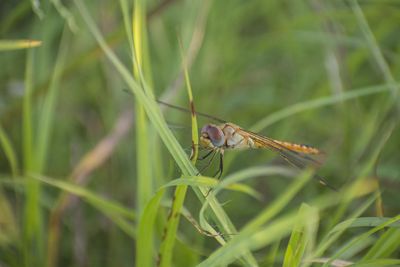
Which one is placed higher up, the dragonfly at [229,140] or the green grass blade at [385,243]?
the dragonfly at [229,140]

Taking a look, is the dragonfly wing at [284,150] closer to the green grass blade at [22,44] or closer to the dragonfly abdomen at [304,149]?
the dragonfly abdomen at [304,149]

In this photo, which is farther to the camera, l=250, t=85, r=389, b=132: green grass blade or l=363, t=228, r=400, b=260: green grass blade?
l=250, t=85, r=389, b=132: green grass blade

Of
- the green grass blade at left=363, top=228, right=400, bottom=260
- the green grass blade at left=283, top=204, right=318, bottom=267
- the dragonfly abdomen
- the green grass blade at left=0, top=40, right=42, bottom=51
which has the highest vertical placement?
Answer: the green grass blade at left=0, top=40, right=42, bottom=51

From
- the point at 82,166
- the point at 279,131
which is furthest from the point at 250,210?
the point at 82,166

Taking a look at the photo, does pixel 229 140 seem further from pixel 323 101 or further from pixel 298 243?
pixel 298 243

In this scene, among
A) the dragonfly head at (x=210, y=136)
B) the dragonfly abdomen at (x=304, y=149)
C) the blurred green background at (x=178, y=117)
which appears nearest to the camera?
the dragonfly head at (x=210, y=136)

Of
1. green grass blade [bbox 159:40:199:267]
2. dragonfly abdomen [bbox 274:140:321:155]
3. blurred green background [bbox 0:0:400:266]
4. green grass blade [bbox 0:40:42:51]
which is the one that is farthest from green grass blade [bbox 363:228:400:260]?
green grass blade [bbox 0:40:42:51]


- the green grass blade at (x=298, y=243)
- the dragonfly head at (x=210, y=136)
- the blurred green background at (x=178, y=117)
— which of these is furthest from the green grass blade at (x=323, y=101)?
the green grass blade at (x=298, y=243)

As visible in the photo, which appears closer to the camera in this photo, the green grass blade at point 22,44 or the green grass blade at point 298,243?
the green grass blade at point 298,243

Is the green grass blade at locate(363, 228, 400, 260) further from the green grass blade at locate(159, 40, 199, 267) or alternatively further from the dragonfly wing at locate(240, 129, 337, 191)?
the green grass blade at locate(159, 40, 199, 267)

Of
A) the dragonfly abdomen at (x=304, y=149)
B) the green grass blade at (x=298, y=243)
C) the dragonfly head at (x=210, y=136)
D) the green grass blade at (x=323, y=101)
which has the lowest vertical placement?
the green grass blade at (x=298, y=243)
